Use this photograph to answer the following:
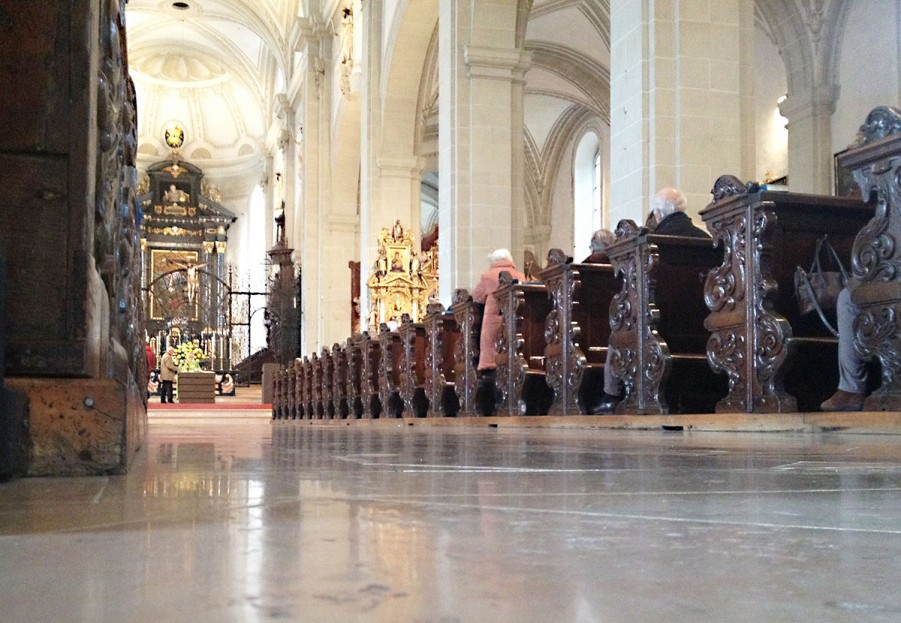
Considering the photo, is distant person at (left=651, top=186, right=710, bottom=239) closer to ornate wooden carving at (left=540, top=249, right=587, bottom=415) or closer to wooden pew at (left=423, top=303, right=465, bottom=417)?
ornate wooden carving at (left=540, top=249, right=587, bottom=415)

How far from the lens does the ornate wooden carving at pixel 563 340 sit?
240 inches

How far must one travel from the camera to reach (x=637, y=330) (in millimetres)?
5453

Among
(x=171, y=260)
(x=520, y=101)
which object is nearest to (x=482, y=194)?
(x=520, y=101)

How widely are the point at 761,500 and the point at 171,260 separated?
32915mm

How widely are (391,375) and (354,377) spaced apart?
161 cm

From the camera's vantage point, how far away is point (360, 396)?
1106 cm

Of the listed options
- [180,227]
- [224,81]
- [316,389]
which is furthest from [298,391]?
[224,81]

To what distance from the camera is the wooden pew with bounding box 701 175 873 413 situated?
4.62m

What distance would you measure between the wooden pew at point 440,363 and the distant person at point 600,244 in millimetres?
1921

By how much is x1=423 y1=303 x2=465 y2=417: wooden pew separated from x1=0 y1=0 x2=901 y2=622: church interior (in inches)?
1.6

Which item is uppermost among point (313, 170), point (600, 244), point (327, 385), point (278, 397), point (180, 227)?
point (180, 227)

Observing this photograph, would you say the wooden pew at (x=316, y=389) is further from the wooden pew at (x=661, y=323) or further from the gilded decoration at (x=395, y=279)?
the wooden pew at (x=661, y=323)

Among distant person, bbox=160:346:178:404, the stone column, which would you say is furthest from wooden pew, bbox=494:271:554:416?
distant person, bbox=160:346:178:404

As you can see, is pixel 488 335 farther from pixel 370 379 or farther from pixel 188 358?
pixel 188 358
